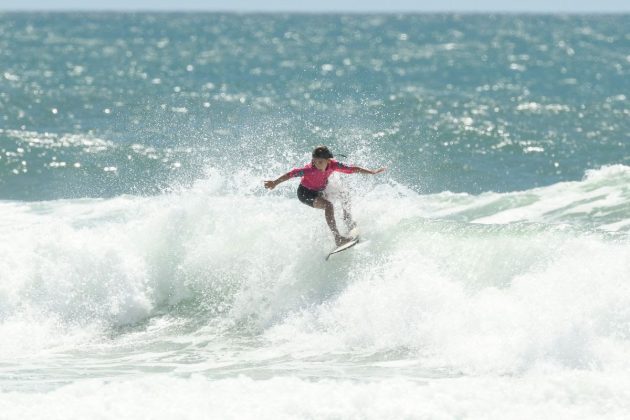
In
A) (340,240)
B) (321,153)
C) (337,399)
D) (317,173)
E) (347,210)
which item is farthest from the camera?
(347,210)

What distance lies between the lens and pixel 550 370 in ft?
30.5

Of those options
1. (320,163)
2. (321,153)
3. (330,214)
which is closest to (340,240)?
(330,214)

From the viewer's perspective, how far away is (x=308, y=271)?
12.5m

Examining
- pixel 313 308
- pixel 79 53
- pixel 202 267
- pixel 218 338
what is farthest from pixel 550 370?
pixel 79 53

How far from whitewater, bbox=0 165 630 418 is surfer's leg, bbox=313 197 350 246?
29 cm

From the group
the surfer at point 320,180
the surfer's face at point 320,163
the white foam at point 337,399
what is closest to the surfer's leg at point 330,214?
the surfer at point 320,180

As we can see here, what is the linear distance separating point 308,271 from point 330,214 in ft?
2.84

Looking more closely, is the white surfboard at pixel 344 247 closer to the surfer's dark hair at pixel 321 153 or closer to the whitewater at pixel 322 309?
the whitewater at pixel 322 309

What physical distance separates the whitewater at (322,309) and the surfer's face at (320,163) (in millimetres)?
1190

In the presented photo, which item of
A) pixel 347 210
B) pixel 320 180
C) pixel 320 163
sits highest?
pixel 320 163

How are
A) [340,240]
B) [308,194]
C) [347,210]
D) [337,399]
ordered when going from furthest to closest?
[347,210]
[340,240]
[308,194]
[337,399]

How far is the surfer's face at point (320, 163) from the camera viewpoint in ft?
38.6

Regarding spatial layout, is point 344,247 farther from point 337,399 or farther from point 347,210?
point 337,399

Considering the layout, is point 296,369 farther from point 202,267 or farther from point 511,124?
point 511,124
